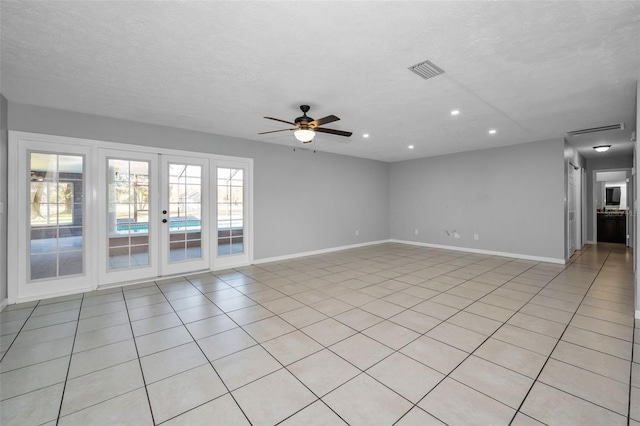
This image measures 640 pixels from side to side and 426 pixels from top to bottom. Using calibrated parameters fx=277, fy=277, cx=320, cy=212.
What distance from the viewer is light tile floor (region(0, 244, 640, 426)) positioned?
1732mm

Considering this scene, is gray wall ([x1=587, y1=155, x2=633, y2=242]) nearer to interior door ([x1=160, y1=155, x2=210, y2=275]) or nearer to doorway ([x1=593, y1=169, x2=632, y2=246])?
doorway ([x1=593, y1=169, x2=632, y2=246])

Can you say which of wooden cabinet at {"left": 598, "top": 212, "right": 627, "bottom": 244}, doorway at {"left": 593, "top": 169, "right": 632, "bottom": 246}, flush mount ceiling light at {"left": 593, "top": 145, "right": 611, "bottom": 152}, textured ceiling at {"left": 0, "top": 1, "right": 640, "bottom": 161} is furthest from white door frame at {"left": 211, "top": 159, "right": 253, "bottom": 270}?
wooden cabinet at {"left": 598, "top": 212, "right": 627, "bottom": 244}

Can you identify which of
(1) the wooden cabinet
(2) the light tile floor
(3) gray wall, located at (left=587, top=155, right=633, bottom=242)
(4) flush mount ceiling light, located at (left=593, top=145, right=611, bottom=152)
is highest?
(4) flush mount ceiling light, located at (left=593, top=145, right=611, bottom=152)

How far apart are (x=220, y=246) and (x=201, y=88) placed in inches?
123

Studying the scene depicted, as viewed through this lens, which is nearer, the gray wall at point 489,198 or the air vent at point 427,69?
the air vent at point 427,69

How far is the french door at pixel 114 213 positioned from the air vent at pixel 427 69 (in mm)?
3814

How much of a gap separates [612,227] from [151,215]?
40.9ft

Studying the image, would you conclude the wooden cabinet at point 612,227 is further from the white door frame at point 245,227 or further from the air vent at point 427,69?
the white door frame at point 245,227

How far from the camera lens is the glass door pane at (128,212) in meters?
4.33

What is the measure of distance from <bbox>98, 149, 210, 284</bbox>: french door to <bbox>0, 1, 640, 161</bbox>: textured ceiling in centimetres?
77

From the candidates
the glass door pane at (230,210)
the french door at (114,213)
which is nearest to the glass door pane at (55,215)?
the french door at (114,213)

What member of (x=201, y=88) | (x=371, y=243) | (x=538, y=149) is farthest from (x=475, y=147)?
(x=201, y=88)

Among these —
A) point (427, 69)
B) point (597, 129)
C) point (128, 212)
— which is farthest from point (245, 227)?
point (597, 129)

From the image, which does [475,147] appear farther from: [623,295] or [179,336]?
[179,336]
